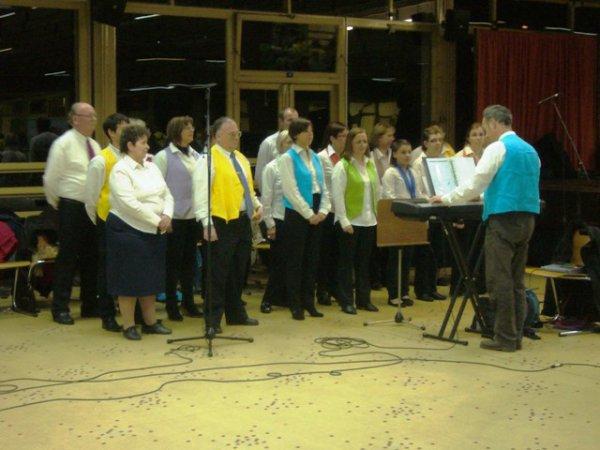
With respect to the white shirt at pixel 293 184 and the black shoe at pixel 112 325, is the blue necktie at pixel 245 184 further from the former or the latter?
the black shoe at pixel 112 325

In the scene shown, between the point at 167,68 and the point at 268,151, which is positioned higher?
the point at 167,68

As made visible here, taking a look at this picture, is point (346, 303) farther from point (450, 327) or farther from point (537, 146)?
point (537, 146)

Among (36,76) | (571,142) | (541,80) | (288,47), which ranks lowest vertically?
(571,142)

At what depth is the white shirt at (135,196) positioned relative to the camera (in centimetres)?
675

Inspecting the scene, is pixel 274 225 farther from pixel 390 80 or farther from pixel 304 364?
pixel 390 80

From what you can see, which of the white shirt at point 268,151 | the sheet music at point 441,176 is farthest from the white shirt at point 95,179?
the sheet music at point 441,176

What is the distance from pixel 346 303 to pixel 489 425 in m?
3.17

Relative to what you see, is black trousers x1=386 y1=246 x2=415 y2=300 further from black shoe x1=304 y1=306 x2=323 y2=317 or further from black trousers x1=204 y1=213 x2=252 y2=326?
black trousers x1=204 y1=213 x2=252 y2=326

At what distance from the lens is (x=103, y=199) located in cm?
720

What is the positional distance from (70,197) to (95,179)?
0.40 meters

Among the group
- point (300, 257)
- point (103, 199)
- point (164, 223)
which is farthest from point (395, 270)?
point (103, 199)

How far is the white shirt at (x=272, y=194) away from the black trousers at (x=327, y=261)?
44cm

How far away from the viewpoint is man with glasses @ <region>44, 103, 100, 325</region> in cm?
746

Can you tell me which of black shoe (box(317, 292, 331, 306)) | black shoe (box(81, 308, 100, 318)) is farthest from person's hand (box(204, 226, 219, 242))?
black shoe (box(317, 292, 331, 306))
